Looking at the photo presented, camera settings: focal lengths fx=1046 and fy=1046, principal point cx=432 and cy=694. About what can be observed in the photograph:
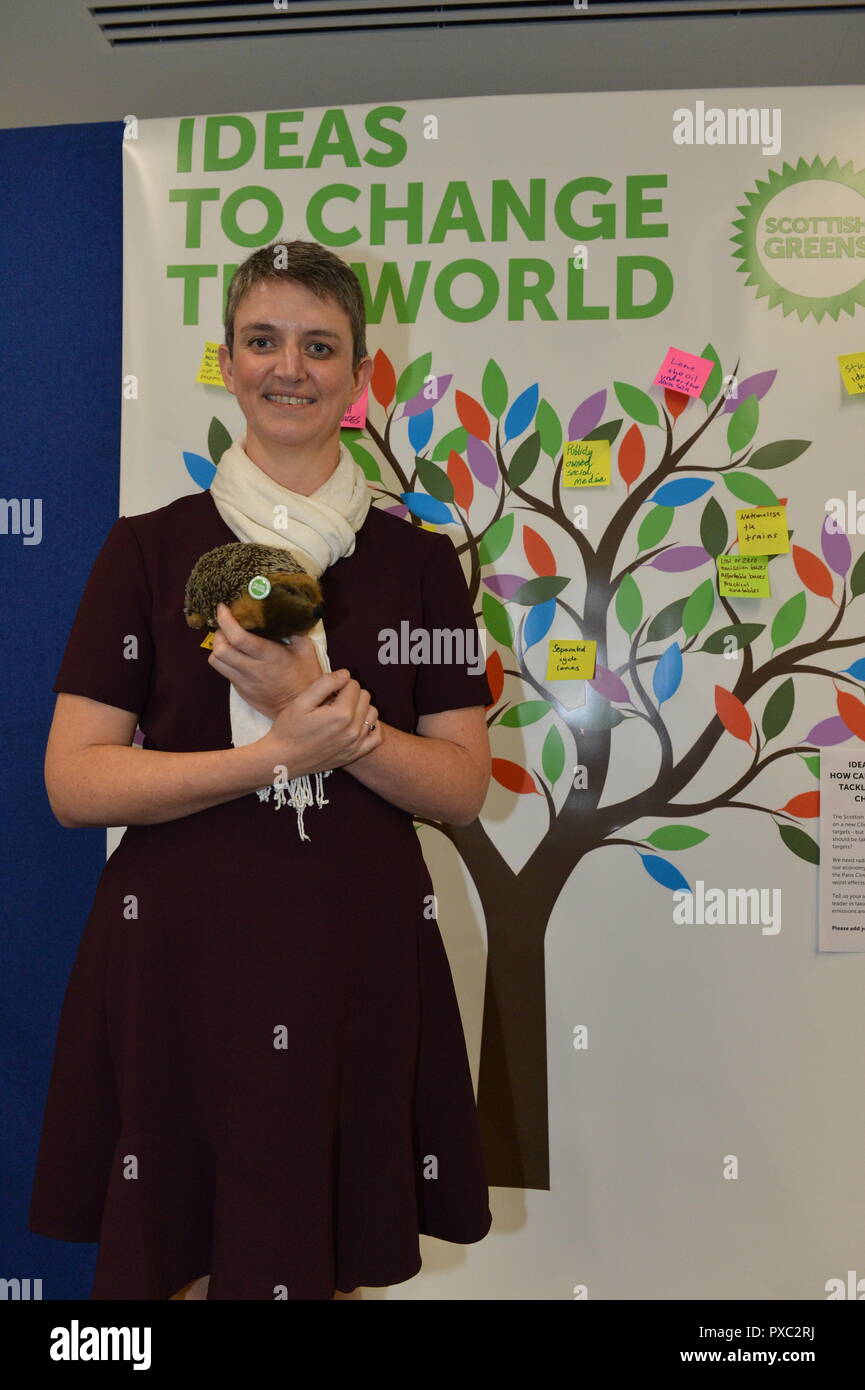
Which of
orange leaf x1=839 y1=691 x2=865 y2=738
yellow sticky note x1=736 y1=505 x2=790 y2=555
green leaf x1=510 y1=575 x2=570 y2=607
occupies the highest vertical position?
yellow sticky note x1=736 y1=505 x2=790 y2=555

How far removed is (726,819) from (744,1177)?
647 mm

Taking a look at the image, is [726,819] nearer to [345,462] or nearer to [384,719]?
[384,719]

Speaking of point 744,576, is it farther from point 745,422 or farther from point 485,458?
point 485,458

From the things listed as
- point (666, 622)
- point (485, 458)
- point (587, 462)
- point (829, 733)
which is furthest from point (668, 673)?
point (485, 458)

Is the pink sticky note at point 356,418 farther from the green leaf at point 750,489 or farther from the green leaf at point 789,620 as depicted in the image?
the green leaf at point 789,620

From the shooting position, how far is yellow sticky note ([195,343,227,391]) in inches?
78.6

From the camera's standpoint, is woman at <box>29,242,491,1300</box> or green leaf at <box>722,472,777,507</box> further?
green leaf at <box>722,472,777,507</box>

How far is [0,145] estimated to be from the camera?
2.10m

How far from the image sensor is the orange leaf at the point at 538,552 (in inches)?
78.3

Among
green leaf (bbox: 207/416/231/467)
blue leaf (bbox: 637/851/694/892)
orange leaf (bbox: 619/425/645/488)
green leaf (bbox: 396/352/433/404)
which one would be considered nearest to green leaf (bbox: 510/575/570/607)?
orange leaf (bbox: 619/425/645/488)

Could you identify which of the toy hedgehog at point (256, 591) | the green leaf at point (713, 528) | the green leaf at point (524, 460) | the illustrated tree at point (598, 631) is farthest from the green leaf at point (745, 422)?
the toy hedgehog at point (256, 591)

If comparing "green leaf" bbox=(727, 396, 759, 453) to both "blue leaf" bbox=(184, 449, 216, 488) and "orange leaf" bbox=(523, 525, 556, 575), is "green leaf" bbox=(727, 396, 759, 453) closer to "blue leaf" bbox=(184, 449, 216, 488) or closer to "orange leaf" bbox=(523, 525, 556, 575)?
"orange leaf" bbox=(523, 525, 556, 575)

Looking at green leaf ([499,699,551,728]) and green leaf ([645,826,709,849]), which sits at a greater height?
green leaf ([499,699,551,728])

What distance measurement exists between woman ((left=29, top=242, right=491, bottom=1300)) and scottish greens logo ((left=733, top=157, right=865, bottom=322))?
3.22 ft
